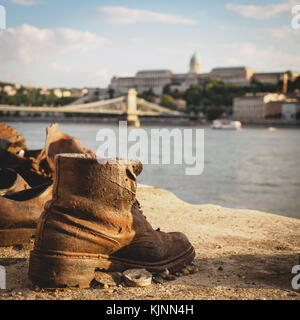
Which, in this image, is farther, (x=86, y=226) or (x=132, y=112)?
(x=132, y=112)

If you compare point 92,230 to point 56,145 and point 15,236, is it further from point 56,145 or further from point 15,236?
point 56,145

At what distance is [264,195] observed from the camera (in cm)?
784

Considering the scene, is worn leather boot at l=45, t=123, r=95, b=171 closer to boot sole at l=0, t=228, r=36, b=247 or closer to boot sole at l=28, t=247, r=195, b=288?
boot sole at l=0, t=228, r=36, b=247

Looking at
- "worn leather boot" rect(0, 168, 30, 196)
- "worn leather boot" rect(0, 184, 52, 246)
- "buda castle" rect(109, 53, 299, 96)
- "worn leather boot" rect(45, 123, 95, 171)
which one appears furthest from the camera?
"buda castle" rect(109, 53, 299, 96)

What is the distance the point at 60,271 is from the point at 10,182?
1.14 meters

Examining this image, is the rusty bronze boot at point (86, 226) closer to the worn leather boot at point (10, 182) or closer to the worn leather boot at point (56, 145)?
the worn leather boot at point (10, 182)

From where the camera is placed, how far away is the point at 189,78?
77625 millimetres

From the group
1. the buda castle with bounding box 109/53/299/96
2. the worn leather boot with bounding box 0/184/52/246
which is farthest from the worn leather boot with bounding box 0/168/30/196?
the buda castle with bounding box 109/53/299/96

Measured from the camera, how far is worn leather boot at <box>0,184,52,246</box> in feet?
7.03

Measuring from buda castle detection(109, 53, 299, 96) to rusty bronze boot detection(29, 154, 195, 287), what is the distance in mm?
72221

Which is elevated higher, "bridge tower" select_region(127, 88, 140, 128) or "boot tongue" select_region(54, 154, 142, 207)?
"bridge tower" select_region(127, 88, 140, 128)

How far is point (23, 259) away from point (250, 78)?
76.0 meters

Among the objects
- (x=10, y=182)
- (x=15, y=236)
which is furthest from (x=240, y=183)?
(x=15, y=236)

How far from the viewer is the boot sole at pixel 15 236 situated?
217 cm
